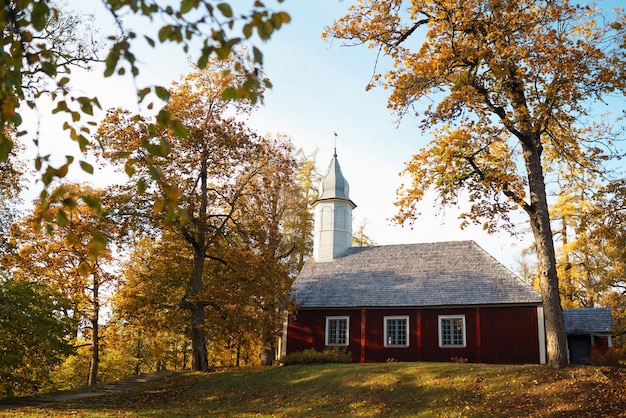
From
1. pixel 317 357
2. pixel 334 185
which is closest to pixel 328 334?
pixel 317 357

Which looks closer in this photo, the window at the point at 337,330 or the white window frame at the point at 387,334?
the white window frame at the point at 387,334

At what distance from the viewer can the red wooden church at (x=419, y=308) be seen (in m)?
25.2

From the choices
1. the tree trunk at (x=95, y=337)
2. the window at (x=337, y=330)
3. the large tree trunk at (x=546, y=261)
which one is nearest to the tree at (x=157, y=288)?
the tree trunk at (x=95, y=337)

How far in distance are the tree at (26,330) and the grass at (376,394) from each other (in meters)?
1.53

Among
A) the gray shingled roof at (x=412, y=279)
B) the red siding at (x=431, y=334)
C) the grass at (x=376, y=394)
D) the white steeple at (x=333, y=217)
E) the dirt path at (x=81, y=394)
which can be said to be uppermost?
the white steeple at (x=333, y=217)

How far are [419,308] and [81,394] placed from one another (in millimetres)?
15031

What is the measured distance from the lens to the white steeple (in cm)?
3262

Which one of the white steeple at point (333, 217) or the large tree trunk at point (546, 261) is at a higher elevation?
the white steeple at point (333, 217)

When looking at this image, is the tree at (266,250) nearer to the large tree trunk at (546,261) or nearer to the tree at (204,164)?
the tree at (204,164)

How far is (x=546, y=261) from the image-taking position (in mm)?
16734

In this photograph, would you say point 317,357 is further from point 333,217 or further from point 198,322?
point 333,217

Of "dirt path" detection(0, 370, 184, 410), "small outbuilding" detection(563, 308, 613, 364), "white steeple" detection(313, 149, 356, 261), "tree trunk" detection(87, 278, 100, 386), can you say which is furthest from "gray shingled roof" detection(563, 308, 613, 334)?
"tree trunk" detection(87, 278, 100, 386)

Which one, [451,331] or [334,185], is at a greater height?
[334,185]

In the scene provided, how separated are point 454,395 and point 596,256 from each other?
17922 mm
